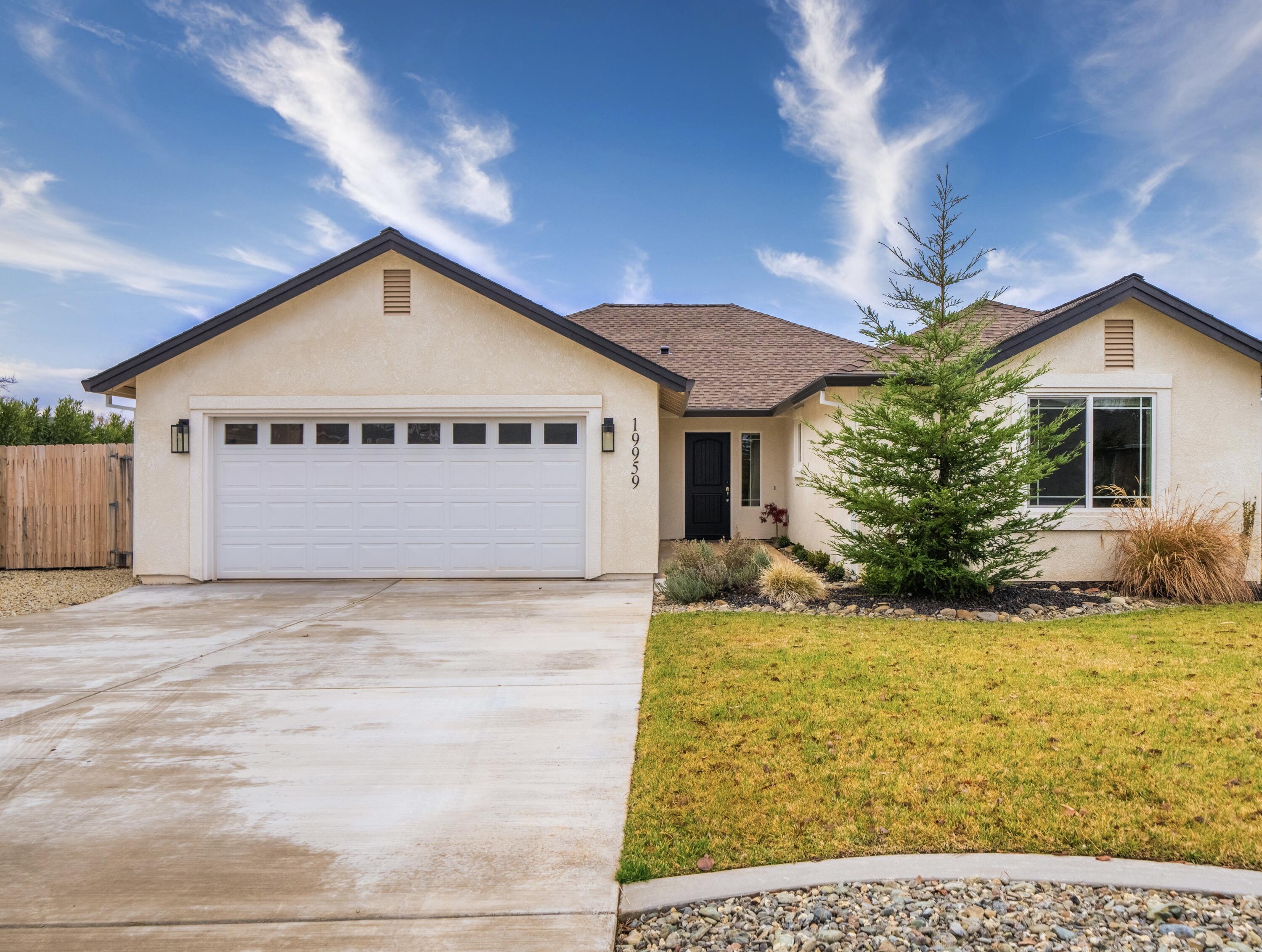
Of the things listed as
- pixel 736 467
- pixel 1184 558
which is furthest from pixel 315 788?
pixel 736 467

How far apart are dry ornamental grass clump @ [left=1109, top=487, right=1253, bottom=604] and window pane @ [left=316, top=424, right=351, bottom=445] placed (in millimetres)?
11079

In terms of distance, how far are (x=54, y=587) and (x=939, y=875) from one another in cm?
1251

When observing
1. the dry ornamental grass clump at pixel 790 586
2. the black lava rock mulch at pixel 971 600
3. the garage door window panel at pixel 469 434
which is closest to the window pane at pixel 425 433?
the garage door window panel at pixel 469 434

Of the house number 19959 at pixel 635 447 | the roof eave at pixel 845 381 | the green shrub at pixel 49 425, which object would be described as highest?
the roof eave at pixel 845 381

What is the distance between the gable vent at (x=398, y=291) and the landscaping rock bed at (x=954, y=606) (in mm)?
5668

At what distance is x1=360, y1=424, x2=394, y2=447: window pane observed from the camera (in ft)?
35.1

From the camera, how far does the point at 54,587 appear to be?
10.5 meters

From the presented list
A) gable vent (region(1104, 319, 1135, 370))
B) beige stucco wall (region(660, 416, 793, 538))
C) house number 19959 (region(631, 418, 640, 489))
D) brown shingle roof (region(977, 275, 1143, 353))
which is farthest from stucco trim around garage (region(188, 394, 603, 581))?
gable vent (region(1104, 319, 1135, 370))

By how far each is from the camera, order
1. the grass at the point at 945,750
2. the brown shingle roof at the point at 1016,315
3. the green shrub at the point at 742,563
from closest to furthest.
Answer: the grass at the point at 945,750 < the green shrub at the point at 742,563 < the brown shingle roof at the point at 1016,315

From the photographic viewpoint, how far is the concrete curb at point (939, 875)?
2.69 meters

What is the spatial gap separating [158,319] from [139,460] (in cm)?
664

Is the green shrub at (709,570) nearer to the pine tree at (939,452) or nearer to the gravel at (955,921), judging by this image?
the pine tree at (939,452)

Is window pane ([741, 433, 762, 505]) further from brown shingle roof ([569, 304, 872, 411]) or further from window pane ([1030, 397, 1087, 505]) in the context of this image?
window pane ([1030, 397, 1087, 505])

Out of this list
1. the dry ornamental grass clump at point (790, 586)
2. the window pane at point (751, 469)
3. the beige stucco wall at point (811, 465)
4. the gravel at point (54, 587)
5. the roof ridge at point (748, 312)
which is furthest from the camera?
the roof ridge at point (748, 312)
